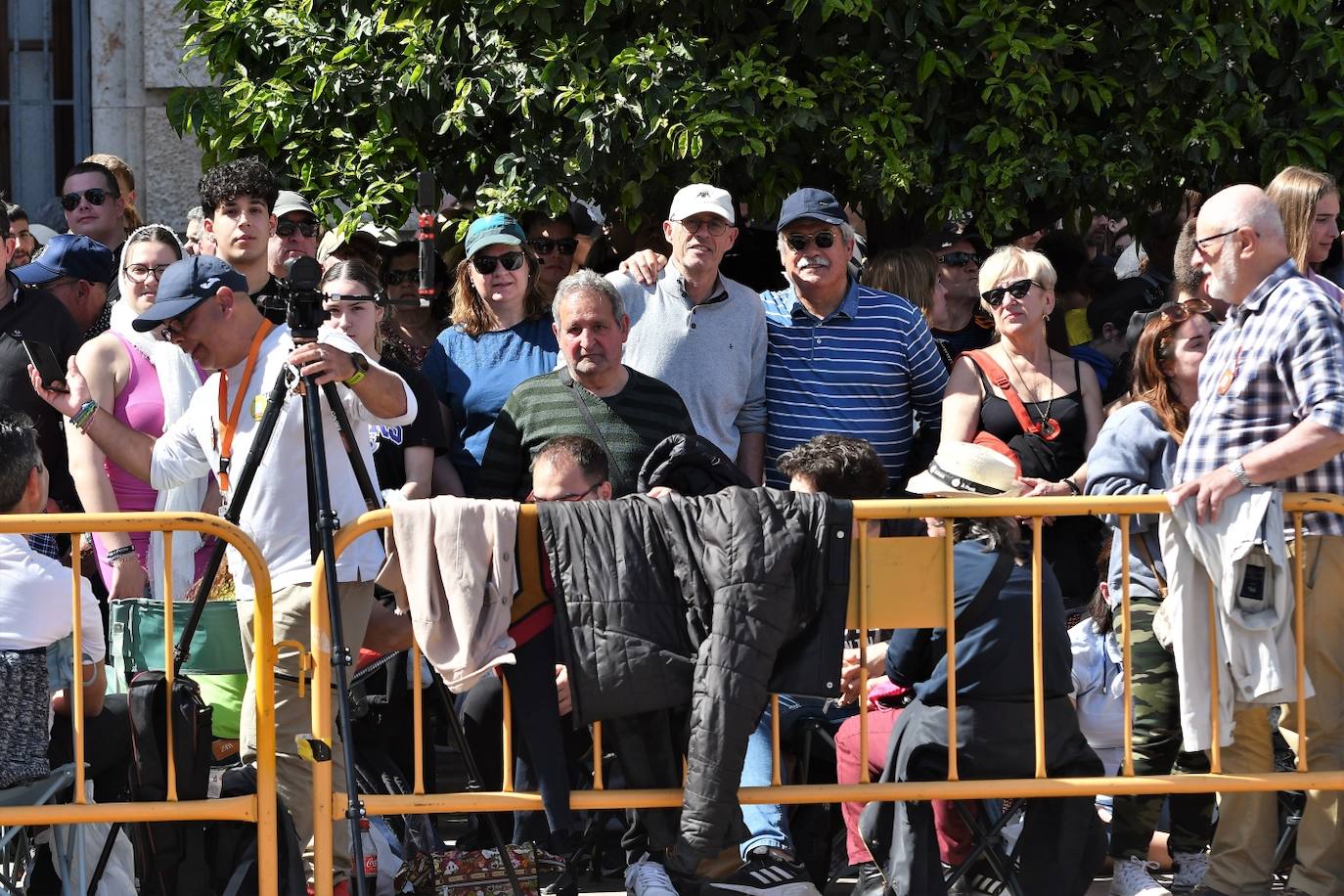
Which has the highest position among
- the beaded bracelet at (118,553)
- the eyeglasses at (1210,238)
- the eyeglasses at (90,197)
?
the eyeglasses at (90,197)

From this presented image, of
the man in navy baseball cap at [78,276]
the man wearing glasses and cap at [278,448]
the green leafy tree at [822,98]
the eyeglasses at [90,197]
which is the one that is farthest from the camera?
the eyeglasses at [90,197]

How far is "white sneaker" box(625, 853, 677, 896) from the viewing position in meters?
5.60

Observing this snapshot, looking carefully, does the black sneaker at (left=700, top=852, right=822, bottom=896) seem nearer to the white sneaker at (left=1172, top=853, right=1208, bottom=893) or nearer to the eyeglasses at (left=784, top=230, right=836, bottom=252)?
the white sneaker at (left=1172, top=853, right=1208, bottom=893)

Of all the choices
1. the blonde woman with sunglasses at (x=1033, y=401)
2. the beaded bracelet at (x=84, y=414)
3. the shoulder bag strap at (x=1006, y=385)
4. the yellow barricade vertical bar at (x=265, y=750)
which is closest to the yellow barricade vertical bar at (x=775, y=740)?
the yellow barricade vertical bar at (x=265, y=750)

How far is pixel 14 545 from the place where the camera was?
511 centimetres

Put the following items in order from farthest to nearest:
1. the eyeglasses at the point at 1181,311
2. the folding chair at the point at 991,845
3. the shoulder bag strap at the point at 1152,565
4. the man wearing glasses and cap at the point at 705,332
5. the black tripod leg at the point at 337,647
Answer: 1. the man wearing glasses and cap at the point at 705,332
2. the eyeglasses at the point at 1181,311
3. the shoulder bag strap at the point at 1152,565
4. the folding chair at the point at 991,845
5. the black tripod leg at the point at 337,647

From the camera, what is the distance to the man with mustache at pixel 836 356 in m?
6.62

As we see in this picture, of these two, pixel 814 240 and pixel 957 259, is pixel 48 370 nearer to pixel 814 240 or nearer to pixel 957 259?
pixel 814 240

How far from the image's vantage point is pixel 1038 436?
257 inches

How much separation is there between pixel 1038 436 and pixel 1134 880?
5.14 feet

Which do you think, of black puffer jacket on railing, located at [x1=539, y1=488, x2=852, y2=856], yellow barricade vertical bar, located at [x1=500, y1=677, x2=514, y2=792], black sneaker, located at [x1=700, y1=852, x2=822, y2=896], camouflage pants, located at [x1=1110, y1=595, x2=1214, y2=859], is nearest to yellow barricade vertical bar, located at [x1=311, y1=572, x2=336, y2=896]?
yellow barricade vertical bar, located at [x1=500, y1=677, x2=514, y2=792]

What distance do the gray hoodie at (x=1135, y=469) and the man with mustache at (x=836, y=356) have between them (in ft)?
2.99

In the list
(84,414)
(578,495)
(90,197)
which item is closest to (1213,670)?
(578,495)

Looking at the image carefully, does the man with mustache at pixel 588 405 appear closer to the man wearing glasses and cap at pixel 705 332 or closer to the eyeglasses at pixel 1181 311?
the man wearing glasses and cap at pixel 705 332
